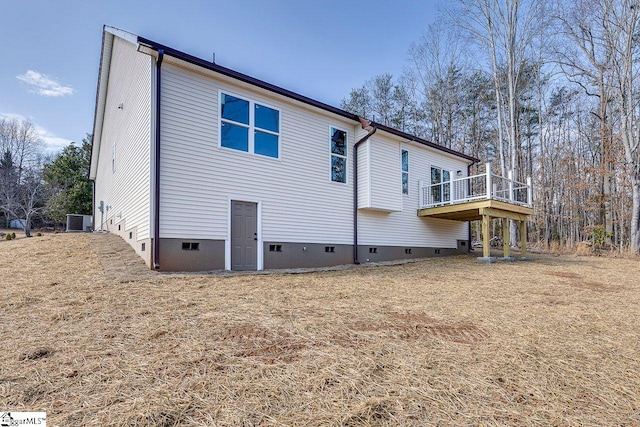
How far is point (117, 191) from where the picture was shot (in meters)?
10.8

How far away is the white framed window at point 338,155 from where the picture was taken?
9.69 m

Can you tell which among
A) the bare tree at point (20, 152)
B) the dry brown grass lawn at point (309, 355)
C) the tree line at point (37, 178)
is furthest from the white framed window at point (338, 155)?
the bare tree at point (20, 152)

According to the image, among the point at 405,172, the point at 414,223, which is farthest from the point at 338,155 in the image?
the point at 414,223

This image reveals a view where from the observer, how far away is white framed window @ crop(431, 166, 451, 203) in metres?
12.1

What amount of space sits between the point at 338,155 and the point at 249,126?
2.92 metres

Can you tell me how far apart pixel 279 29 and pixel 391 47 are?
8.20 m

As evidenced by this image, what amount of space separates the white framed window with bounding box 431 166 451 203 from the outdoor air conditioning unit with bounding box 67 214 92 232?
16.8m

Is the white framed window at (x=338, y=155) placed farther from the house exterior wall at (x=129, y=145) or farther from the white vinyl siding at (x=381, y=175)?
the house exterior wall at (x=129, y=145)

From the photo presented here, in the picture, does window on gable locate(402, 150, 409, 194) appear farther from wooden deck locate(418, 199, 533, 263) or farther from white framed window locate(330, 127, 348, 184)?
white framed window locate(330, 127, 348, 184)

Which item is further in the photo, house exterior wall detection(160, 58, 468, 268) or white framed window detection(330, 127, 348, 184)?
white framed window detection(330, 127, 348, 184)

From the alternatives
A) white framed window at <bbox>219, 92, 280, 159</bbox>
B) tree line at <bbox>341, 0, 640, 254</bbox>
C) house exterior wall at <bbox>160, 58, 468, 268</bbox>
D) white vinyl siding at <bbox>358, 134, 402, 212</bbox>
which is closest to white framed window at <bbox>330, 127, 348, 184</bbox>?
house exterior wall at <bbox>160, 58, 468, 268</bbox>

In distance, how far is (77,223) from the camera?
53.9 feet

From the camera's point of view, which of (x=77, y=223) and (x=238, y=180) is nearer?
(x=238, y=180)

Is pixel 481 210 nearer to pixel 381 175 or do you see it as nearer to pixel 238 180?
pixel 381 175
